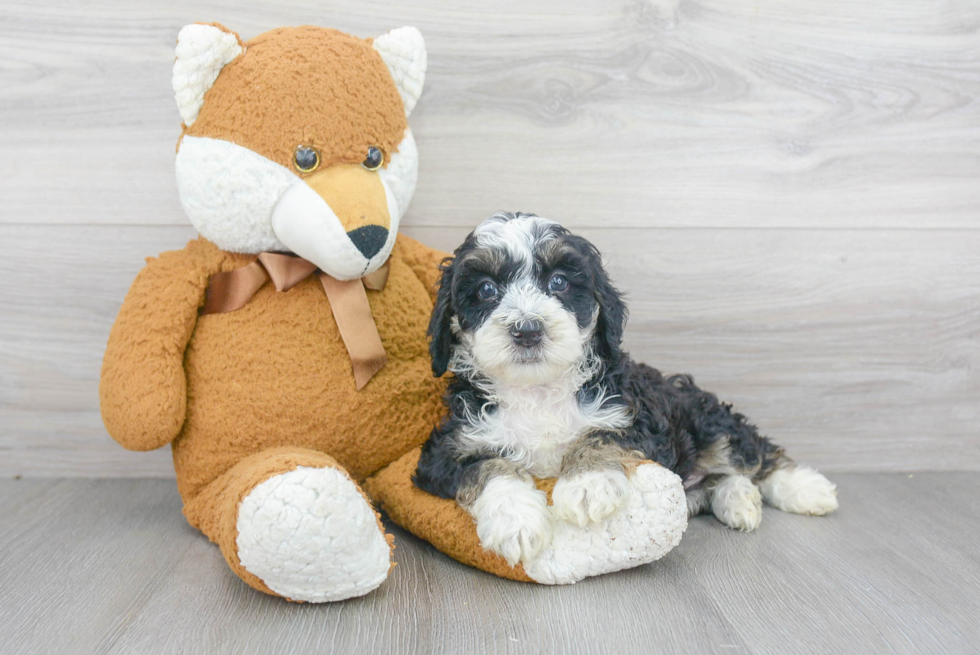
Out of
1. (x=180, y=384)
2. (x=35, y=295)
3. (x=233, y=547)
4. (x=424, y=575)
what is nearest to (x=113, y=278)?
(x=35, y=295)

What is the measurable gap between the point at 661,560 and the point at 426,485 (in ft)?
1.91

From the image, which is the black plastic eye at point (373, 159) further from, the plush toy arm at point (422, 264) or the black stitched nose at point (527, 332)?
the black stitched nose at point (527, 332)

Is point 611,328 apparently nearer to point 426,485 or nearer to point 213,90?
point 426,485

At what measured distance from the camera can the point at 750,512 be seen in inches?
79.7

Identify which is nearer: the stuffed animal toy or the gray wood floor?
the gray wood floor

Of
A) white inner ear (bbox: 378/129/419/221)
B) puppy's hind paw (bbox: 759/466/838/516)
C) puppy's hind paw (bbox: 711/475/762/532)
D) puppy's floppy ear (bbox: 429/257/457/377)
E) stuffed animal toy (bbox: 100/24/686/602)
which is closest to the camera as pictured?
stuffed animal toy (bbox: 100/24/686/602)

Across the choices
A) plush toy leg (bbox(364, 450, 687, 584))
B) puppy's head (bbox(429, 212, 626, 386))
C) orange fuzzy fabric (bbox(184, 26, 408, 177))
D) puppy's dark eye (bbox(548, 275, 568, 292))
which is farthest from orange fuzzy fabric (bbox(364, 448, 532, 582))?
orange fuzzy fabric (bbox(184, 26, 408, 177))

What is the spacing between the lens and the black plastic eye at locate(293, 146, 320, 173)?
5.76 feet

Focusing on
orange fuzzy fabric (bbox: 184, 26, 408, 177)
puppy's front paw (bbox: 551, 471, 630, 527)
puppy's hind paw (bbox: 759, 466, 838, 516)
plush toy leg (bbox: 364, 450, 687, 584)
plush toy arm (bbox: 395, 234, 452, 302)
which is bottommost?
puppy's hind paw (bbox: 759, 466, 838, 516)

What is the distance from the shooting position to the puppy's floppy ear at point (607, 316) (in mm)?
1751

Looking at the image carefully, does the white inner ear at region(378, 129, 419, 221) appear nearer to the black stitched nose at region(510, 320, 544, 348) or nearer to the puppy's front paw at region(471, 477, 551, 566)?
the black stitched nose at region(510, 320, 544, 348)

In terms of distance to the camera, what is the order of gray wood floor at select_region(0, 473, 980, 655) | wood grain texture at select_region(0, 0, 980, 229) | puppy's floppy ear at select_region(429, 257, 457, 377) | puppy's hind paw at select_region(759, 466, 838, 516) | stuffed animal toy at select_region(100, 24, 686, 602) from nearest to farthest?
gray wood floor at select_region(0, 473, 980, 655) → stuffed animal toy at select_region(100, 24, 686, 602) → puppy's floppy ear at select_region(429, 257, 457, 377) → puppy's hind paw at select_region(759, 466, 838, 516) → wood grain texture at select_region(0, 0, 980, 229)

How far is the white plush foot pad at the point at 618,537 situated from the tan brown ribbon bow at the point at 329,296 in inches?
25.0

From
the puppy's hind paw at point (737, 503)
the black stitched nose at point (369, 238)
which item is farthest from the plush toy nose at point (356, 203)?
the puppy's hind paw at point (737, 503)
